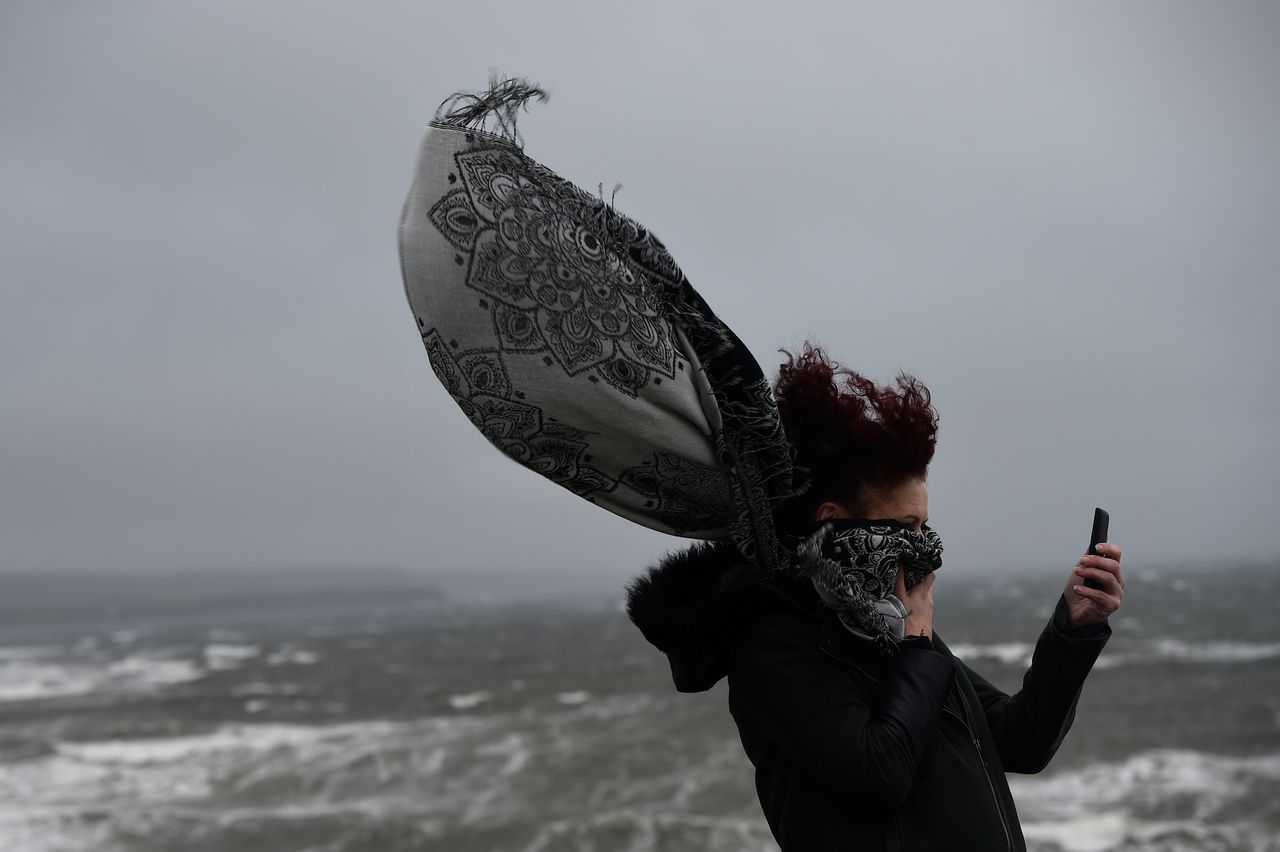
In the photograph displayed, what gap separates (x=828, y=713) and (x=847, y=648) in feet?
0.55

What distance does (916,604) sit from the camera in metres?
1.98

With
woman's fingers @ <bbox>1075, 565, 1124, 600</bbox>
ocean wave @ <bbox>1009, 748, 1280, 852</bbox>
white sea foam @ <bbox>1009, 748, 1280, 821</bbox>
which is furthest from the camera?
white sea foam @ <bbox>1009, 748, 1280, 821</bbox>

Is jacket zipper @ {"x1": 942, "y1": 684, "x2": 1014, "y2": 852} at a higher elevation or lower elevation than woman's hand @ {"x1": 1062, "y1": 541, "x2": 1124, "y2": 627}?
lower

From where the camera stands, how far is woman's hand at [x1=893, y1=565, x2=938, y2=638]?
6.40ft

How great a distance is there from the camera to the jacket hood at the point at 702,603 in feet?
6.19

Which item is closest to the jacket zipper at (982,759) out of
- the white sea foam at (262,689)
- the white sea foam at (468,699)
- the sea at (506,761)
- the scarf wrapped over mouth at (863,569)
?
the scarf wrapped over mouth at (863,569)

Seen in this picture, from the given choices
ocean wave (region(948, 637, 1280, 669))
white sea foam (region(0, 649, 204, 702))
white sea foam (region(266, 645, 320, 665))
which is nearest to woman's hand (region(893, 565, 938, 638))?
ocean wave (region(948, 637, 1280, 669))

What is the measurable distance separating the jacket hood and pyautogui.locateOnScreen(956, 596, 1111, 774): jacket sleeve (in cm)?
57

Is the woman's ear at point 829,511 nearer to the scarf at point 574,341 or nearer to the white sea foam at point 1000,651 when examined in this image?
the scarf at point 574,341

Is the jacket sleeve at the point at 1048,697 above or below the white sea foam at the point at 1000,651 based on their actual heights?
above

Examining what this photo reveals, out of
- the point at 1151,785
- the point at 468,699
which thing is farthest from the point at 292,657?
the point at 1151,785

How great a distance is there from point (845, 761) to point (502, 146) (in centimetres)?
124

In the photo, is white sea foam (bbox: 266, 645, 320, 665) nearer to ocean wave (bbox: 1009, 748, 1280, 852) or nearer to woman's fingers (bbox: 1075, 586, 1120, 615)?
ocean wave (bbox: 1009, 748, 1280, 852)

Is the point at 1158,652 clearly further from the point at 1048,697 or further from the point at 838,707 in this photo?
the point at 838,707
